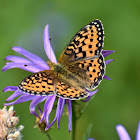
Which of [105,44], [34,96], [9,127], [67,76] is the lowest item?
[9,127]

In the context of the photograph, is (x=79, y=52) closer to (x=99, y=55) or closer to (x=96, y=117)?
(x=99, y=55)

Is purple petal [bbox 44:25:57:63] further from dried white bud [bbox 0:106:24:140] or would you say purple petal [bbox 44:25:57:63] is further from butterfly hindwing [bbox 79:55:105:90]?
dried white bud [bbox 0:106:24:140]

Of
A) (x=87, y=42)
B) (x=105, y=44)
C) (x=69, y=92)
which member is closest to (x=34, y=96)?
(x=69, y=92)

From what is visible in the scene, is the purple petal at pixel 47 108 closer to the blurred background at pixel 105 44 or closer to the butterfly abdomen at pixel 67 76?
the butterfly abdomen at pixel 67 76

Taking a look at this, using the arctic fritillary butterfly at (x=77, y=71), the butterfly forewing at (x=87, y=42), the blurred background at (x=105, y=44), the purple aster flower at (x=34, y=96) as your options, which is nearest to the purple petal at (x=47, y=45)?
the purple aster flower at (x=34, y=96)

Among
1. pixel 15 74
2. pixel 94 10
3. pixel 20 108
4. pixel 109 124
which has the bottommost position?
pixel 109 124

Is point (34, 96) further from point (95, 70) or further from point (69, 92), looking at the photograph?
point (95, 70)

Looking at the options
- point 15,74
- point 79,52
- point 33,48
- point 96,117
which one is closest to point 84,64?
point 79,52
